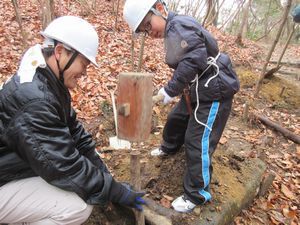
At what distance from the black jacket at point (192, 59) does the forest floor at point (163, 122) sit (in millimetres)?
783

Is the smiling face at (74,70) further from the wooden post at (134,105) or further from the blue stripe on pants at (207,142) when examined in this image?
the blue stripe on pants at (207,142)

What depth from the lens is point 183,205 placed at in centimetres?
284

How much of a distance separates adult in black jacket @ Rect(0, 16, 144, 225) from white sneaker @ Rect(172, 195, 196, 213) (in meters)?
0.71

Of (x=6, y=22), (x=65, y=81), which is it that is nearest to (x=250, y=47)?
(x=6, y=22)

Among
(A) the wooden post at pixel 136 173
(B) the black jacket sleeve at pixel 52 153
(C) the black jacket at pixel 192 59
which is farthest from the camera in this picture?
(C) the black jacket at pixel 192 59

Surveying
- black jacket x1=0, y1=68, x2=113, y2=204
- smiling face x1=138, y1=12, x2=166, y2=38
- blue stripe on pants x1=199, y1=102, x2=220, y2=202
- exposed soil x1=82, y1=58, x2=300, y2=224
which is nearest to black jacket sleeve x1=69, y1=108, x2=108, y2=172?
exposed soil x1=82, y1=58, x2=300, y2=224

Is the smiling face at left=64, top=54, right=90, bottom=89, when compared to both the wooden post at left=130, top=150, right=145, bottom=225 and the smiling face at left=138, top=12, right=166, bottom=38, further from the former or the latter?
the smiling face at left=138, top=12, right=166, bottom=38

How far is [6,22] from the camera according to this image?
22.7 ft

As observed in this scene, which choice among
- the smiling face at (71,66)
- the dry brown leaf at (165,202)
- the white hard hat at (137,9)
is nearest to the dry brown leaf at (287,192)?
the dry brown leaf at (165,202)

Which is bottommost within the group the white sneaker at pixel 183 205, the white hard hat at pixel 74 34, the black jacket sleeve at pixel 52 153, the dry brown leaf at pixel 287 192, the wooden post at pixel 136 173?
the dry brown leaf at pixel 287 192

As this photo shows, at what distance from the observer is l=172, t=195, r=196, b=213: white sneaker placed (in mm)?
2836

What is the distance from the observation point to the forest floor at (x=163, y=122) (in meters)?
3.35

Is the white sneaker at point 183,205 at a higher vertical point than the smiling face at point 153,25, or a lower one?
lower

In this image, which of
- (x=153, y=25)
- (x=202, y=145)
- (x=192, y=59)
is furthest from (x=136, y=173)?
(x=153, y=25)
